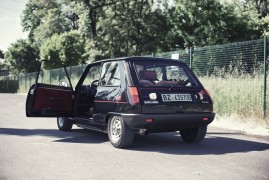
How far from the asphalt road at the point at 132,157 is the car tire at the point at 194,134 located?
136 millimetres

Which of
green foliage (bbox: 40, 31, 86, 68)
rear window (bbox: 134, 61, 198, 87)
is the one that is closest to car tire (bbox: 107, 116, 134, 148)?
rear window (bbox: 134, 61, 198, 87)

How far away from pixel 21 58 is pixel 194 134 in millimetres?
61437

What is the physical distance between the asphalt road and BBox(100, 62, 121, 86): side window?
45.5 inches

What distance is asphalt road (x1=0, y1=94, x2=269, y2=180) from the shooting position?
481cm

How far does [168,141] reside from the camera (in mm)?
7605

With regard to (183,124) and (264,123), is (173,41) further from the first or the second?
(183,124)

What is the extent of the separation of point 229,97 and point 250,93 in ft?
2.45

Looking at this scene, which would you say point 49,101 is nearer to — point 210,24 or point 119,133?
point 119,133

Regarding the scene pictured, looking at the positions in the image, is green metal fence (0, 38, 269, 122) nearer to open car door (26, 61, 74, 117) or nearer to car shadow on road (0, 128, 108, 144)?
car shadow on road (0, 128, 108, 144)

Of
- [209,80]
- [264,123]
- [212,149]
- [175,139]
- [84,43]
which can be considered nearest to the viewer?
[212,149]

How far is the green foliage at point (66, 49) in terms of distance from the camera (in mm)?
43375

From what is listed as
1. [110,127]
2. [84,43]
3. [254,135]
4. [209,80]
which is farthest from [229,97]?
[84,43]

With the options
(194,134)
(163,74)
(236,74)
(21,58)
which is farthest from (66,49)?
(194,134)

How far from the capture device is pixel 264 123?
30.3 ft
